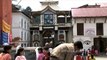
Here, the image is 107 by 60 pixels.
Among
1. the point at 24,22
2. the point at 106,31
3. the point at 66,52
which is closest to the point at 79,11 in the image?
the point at 106,31

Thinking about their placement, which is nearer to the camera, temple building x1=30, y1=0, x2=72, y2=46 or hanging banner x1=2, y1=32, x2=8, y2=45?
hanging banner x1=2, y1=32, x2=8, y2=45

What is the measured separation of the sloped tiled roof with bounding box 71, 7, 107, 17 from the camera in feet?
171

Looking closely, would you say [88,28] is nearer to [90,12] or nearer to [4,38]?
[90,12]

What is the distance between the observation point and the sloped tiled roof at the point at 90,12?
171 ft

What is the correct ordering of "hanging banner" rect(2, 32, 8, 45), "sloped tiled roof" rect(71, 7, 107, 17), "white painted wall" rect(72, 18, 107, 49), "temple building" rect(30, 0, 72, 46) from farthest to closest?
"temple building" rect(30, 0, 72, 46) → "sloped tiled roof" rect(71, 7, 107, 17) → "white painted wall" rect(72, 18, 107, 49) → "hanging banner" rect(2, 32, 8, 45)

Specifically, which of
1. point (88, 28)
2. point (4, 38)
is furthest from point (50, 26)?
point (4, 38)

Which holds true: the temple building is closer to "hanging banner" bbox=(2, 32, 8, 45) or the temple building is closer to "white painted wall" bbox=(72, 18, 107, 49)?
"white painted wall" bbox=(72, 18, 107, 49)

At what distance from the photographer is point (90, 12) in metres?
53.0

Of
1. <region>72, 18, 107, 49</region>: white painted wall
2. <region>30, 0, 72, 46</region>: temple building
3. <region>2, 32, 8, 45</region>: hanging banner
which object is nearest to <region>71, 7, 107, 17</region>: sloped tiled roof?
<region>72, 18, 107, 49</region>: white painted wall

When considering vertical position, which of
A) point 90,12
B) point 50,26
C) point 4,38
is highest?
point 90,12

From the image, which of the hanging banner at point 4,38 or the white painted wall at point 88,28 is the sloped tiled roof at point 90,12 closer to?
the white painted wall at point 88,28

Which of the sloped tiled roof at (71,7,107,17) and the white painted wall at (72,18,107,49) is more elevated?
the sloped tiled roof at (71,7,107,17)

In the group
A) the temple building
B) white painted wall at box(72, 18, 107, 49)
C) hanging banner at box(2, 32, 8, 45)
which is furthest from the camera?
the temple building

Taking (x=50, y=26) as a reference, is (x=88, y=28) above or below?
below
